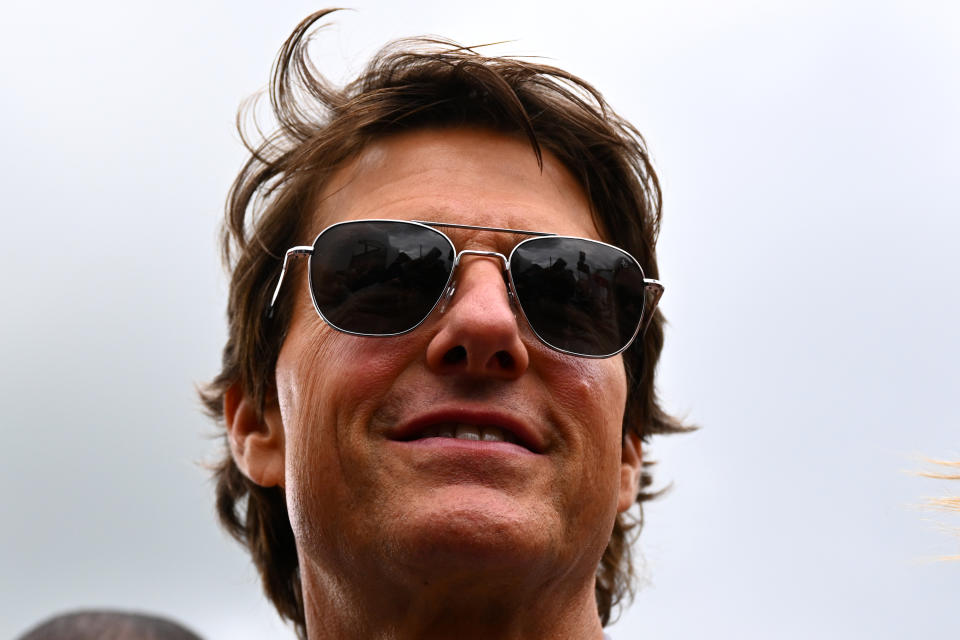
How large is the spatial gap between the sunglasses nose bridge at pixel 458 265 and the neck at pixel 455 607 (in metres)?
Answer: 0.92

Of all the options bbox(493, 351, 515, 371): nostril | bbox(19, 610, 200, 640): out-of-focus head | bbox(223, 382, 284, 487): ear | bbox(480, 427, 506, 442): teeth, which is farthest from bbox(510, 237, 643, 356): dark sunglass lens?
bbox(19, 610, 200, 640): out-of-focus head

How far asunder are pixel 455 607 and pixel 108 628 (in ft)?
7.17

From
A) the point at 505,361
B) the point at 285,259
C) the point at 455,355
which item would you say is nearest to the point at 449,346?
the point at 455,355

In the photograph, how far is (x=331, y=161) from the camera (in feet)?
15.4

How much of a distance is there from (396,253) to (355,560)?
3.51 feet

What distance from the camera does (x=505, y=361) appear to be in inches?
149

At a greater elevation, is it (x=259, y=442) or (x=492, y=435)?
(x=492, y=435)

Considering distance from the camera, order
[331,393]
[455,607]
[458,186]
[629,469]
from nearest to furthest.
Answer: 1. [455,607]
2. [331,393]
3. [458,186]
4. [629,469]

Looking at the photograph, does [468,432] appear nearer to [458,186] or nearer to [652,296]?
[458,186]

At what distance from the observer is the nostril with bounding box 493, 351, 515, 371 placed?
378 centimetres

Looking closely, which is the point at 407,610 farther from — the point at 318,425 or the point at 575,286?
the point at 575,286

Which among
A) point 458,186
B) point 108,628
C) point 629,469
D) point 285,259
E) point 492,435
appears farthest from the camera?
point 629,469

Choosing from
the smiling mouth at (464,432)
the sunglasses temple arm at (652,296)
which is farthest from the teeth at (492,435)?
the sunglasses temple arm at (652,296)

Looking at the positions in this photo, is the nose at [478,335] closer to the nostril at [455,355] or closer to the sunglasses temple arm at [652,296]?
the nostril at [455,355]
